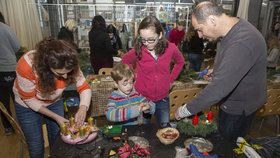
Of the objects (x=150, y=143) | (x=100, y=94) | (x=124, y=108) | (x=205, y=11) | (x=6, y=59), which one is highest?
(x=205, y=11)

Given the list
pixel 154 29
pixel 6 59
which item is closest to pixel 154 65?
pixel 154 29

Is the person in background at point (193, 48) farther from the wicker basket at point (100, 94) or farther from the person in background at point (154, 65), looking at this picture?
the person in background at point (154, 65)

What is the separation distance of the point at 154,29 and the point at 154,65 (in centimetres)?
32

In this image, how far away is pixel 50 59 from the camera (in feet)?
4.52

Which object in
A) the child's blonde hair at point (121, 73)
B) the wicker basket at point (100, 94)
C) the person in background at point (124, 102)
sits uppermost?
the child's blonde hair at point (121, 73)

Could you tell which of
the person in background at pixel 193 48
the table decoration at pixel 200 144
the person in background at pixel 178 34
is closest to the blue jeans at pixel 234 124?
the table decoration at pixel 200 144

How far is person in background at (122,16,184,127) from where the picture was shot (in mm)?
1922

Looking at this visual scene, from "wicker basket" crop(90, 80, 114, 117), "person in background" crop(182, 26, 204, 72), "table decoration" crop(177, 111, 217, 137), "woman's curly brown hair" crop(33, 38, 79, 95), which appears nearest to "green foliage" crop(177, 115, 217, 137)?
"table decoration" crop(177, 111, 217, 137)

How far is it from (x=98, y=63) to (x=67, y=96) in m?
1.05

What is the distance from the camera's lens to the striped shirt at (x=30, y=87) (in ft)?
4.97

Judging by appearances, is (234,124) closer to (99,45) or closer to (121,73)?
(121,73)

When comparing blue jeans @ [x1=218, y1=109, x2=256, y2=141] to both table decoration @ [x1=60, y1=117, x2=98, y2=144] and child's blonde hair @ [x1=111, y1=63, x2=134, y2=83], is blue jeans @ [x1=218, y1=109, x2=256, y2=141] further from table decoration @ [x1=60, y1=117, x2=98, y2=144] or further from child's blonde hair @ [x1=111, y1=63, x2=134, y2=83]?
table decoration @ [x1=60, y1=117, x2=98, y2=144]

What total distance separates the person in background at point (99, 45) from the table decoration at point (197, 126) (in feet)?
8.07

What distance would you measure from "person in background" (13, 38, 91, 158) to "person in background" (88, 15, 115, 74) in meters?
1.94
